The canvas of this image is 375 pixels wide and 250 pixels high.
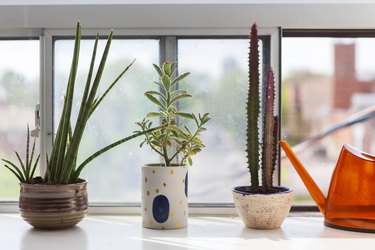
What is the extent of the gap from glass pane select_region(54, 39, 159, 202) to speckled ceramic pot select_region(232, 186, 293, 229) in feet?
1.10

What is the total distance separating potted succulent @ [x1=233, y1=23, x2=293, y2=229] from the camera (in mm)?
1206

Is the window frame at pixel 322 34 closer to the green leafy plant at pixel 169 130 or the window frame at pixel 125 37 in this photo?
the window frame at pixel 125 37

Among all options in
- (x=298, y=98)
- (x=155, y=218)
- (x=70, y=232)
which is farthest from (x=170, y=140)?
(x=298, y=98)

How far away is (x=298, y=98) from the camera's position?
4.88ft

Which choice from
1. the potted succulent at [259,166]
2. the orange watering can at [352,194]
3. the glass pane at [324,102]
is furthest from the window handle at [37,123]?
the orange watering can at [352,194]

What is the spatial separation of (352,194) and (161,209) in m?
0.45

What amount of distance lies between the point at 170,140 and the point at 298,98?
430 mm

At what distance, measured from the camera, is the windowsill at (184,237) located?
3.50 feet

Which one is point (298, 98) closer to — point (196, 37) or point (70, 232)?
point (196, 37)

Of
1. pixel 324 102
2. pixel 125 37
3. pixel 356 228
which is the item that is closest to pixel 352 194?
pixel 356 228

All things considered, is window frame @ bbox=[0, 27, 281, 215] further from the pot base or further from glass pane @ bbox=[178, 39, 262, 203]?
the pot base

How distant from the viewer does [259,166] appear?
127 cm

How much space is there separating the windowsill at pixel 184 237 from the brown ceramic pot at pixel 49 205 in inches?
1.0

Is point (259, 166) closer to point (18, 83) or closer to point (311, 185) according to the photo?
point (311, 185)
